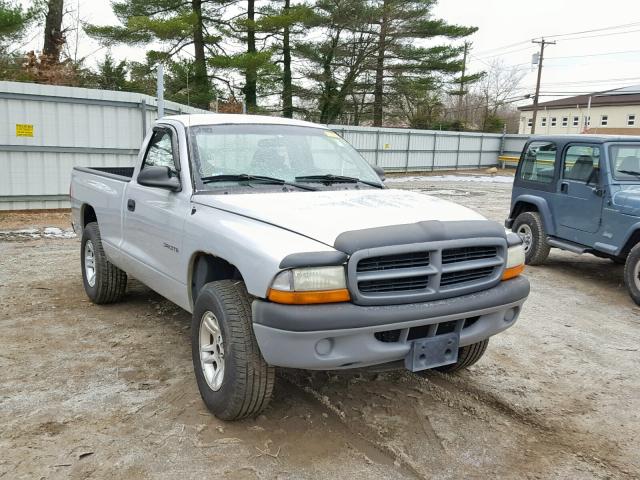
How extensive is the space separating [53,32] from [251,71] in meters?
7.02

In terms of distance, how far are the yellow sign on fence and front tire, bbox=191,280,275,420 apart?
31.6 ft

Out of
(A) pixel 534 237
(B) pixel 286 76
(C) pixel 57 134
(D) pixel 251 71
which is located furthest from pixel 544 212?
(B) pixel 286 76

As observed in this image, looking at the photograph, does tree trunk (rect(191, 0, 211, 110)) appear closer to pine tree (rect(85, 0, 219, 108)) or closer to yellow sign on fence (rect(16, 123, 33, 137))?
pine tree (rect(85, 0, 219, 108))

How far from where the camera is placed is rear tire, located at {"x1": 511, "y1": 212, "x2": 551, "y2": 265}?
8.09 metres

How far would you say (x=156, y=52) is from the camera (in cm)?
2189

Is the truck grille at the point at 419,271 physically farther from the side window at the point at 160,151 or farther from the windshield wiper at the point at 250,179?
the side window at the point at 160,151

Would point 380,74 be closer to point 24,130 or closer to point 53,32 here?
point 53,32

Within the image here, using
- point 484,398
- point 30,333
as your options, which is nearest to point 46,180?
point 30,333

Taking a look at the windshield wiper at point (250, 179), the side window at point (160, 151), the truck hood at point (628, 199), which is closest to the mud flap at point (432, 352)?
the windshield wiper at point (250, 179)

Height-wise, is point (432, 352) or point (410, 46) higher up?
point (410, 46)

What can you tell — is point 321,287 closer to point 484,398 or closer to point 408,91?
point 484,398

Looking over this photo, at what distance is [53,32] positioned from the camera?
17.9 metres

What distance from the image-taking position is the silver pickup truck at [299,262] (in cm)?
291

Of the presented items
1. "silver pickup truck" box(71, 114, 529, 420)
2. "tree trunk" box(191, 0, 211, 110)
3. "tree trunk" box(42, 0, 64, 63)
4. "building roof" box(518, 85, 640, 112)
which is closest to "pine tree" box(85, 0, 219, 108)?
"tree trunk" box(191, 0, 211, 110)
